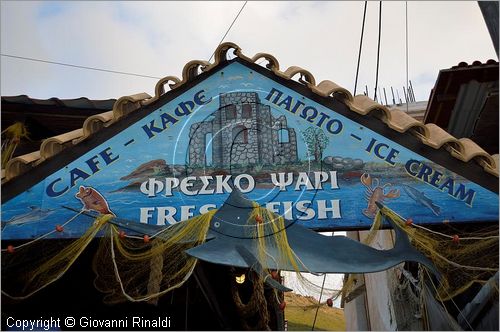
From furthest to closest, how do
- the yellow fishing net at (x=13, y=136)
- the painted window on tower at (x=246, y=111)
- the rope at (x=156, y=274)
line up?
→ the yellow fishing net at (x=13, y=136), the painted window on tower at (x=246, y=111), the rope at (x=156, y=274)

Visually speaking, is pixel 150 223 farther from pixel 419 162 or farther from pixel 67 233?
pixel 419 162

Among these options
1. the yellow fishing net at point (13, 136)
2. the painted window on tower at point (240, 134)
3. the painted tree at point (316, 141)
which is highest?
the yellow fishing net at point (13, 136)

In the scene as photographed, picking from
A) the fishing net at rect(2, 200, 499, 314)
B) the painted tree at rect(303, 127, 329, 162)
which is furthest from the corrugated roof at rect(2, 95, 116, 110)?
the painted tree at rect(303, 127, 329, 162)

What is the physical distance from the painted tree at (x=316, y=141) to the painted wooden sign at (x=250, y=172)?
13 millimetres

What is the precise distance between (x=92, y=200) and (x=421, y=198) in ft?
13.4

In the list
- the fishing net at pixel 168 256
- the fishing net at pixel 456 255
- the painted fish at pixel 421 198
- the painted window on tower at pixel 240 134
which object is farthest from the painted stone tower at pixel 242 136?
the fishing net at pixel 456 255

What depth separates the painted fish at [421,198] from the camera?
20.4 ft

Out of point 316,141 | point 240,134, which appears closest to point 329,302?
point 316,141

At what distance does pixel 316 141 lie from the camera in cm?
679

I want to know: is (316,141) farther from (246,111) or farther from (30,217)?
(30,217)

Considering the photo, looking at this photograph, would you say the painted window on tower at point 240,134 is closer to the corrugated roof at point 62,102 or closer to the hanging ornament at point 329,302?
the hanging ornament at point 329,302

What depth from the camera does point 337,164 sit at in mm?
6629

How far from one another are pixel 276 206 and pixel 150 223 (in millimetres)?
1543

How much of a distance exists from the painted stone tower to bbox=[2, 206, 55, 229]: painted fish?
192cm
